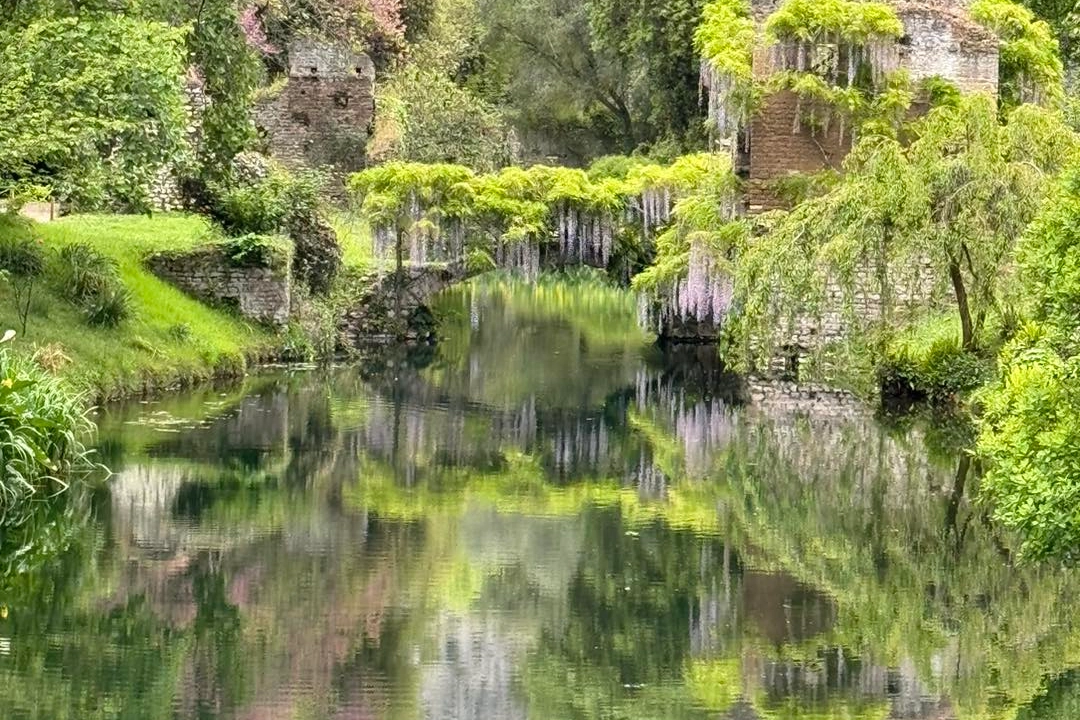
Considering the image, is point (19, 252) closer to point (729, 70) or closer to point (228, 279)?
point (228, 279)

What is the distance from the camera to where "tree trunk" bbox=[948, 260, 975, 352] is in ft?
73.7

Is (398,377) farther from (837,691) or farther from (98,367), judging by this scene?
(837,691)

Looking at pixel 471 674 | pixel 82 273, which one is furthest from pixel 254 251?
pixel 471 674

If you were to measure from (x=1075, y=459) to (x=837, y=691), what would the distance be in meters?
2.61

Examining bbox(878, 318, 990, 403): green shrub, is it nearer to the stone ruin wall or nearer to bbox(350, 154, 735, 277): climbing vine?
the stone ruin wall

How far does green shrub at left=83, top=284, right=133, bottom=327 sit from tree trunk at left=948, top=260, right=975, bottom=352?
10252 millimetres

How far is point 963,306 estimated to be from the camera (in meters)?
22.9

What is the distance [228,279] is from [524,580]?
16.4 meters

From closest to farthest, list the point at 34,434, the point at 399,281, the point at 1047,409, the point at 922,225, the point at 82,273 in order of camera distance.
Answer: the point at 1047,409, the point at 34,434, the point at 922,225, the point at 82,273, the point at 399,281

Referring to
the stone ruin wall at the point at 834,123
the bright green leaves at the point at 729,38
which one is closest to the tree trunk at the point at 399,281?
the bright green leaves at the point at 729,38

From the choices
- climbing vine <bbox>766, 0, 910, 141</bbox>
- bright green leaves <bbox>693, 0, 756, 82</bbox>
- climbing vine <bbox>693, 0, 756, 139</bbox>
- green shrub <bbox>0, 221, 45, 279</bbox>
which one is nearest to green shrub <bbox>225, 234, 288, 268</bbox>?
green shrub <bbox>0, 221, 45, 279</bbox>

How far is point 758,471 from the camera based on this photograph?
1923 cm

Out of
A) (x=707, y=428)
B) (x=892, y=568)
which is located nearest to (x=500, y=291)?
A: (x=707, y=428)

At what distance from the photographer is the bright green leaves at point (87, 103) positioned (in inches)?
845
